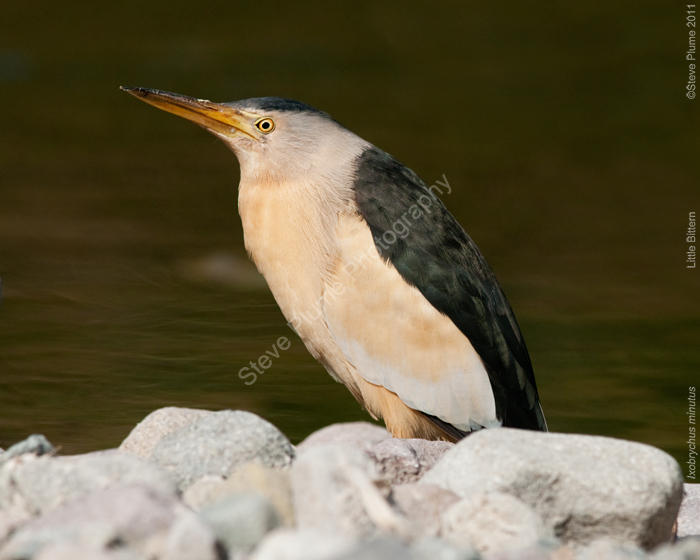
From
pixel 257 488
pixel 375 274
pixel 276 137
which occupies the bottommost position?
pixel 257 488

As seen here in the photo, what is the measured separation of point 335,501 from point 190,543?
11.9 inches

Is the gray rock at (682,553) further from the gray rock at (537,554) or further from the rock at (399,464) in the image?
the rock at (399,464)

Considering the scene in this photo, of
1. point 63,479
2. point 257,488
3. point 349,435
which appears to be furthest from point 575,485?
point 349,435

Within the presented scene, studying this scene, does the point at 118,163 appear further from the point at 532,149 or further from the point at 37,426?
the point at 37,426

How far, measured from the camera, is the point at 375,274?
11.1ft

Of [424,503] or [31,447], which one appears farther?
[31,447]

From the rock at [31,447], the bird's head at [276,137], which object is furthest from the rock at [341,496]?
the bird's head at [276,137]

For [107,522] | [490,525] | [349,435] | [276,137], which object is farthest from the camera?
[349,435]

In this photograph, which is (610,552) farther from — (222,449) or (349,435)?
(349,435)

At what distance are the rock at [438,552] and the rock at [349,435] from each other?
208 centimetres

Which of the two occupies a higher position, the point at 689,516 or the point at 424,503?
the point at 424,503

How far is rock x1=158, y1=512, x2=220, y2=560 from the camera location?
1.92 m

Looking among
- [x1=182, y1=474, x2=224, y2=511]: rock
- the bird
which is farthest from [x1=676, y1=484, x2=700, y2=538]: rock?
[x1=182, y1=474, x2=224, y2=511]: rock

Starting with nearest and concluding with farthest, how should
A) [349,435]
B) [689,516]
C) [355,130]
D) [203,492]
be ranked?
1. [203,492]
2. [689,516]
3. [349,435]
4. [355,130]
